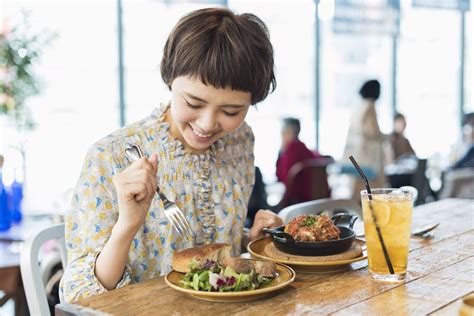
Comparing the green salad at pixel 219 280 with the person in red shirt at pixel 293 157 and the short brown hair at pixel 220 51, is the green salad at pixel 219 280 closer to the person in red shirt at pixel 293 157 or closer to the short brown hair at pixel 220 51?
the short brown hair at pixel 220 51

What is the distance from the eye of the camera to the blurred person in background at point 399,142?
6.96 meters

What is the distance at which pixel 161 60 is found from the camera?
1723 mm

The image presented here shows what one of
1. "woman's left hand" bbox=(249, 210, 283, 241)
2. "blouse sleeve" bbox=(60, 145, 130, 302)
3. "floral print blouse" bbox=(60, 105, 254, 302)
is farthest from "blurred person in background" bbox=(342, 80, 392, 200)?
"blouse sleeve" bbox=(60, 145, 130, 302)

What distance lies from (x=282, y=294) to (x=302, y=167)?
3587 millimetres

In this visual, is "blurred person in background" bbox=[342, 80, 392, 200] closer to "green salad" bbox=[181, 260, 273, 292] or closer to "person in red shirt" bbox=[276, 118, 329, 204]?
"person in red shirt" bbox=[276, 118, 329, 204]

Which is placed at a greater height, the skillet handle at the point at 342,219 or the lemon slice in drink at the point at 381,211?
the lemon slice in drink at the point at 381,211

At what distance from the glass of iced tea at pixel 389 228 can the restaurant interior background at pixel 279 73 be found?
247cm

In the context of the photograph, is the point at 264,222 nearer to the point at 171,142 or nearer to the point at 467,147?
the point at 171,142

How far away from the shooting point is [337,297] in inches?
52.6

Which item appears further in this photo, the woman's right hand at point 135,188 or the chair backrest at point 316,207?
the chair backrest at point 316,207

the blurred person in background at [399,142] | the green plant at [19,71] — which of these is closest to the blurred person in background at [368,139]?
the blurred person in background at [399,142]

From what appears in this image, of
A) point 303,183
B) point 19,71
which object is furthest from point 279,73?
point 19,71

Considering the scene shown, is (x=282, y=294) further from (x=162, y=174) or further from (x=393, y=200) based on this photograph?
(x=162, y=174)

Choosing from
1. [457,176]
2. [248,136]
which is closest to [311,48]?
[457,176]
